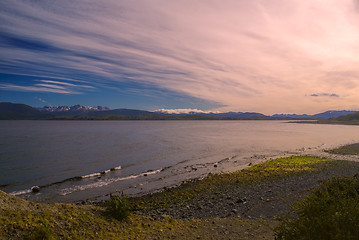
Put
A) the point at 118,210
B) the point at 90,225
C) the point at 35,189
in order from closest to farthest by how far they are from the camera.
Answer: the point at 90,225 → the point at 118,210 → the point at 35,189

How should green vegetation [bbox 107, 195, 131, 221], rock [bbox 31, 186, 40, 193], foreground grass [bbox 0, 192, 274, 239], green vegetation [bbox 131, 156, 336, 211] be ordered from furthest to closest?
rock [bbox 31, 186, 40, 193] → green vegetation [bbox 131, 156, 336, 211] → green vegetation [bbox 107, 195, 131, 221] → foreground grass [bbox 0, 192, 274, 239]

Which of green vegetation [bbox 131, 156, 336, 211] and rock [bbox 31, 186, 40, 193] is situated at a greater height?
green vegetation [bbox 131, 156, 336, 211]

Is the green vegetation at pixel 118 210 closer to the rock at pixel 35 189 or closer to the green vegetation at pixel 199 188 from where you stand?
the green vegetation at pixel 199 188

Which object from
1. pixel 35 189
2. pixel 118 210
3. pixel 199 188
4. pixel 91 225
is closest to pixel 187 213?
pixel 118 210

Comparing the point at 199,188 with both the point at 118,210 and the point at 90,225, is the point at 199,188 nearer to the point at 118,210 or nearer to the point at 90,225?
the point at 118,210

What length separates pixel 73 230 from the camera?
25.9 feet

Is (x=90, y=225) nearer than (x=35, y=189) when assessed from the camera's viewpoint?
Yes

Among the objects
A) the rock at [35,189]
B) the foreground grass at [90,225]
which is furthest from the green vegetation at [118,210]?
the rock at [35,189]

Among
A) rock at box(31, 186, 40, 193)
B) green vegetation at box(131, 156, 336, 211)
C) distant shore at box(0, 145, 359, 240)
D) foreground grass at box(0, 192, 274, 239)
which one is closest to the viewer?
foreground grass at box(0, 192, 274, 239)

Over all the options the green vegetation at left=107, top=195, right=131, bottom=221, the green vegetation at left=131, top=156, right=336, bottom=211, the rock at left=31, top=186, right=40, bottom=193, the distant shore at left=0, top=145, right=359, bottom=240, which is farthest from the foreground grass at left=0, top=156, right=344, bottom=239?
the rock at left=31, top=186, right=40, bottom=193

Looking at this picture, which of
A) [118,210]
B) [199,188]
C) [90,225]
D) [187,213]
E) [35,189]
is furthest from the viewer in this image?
[35,189]

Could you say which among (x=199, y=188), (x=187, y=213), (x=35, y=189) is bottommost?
(x=35, y=189)

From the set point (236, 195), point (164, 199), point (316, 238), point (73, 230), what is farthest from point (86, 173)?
point (316, 238)

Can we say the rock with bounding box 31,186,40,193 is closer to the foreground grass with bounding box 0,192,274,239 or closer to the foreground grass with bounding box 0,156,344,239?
the foreground grass with bounding box 0,156,344,239
